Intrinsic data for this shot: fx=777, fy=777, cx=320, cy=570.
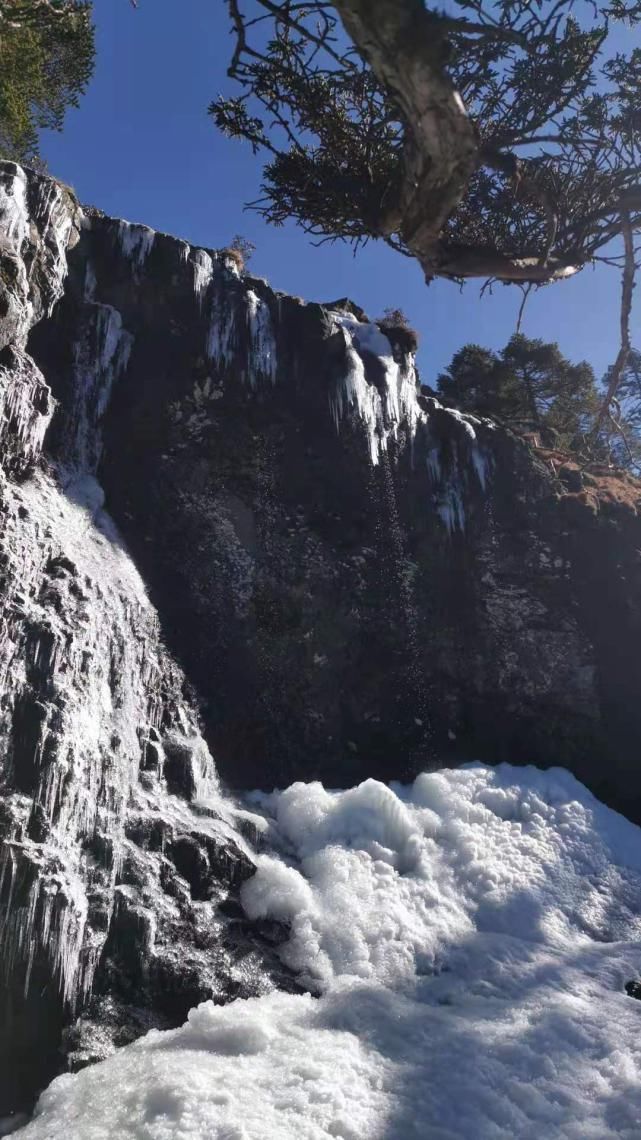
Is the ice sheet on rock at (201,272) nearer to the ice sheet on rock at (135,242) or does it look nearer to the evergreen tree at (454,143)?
the ice sheet on rock at (135,242)

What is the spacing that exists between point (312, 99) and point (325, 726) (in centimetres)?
963

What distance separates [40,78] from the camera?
14.7 meters

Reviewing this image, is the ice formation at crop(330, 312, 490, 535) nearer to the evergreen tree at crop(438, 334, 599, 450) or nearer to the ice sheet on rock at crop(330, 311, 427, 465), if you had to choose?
the ice sheet on rock at crop(330, 311, 427, 465)

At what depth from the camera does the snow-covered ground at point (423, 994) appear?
5.90m

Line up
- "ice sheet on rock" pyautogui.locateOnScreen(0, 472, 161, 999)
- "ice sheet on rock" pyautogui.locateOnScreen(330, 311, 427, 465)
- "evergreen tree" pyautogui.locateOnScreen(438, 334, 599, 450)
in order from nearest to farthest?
1. "ice sheet on rock" pyautogui.locateOnScreen(0, 472, 161, 999)
2. "ice sheet on rock" pyautogui.locateOnScreen(330, 311, 427, 465)
3. "evergreen tree" pyautogui.locateOnScreen(438, 334, 599, 450)

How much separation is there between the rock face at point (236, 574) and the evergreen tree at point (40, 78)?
301 cm

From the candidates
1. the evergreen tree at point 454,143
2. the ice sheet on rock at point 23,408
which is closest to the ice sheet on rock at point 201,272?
the ice sheet on rock at point 23,408

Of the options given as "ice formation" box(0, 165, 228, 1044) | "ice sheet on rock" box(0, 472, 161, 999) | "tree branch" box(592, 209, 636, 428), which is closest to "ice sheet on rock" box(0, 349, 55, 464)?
"ice formation" box(0, 165, 228, 1044)

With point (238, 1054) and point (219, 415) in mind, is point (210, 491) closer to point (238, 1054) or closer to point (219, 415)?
point (219, 415)

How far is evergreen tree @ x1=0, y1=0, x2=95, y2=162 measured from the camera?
43.2 ft

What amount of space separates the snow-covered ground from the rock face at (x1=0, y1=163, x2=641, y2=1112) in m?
0.76

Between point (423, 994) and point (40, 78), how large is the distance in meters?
16.5

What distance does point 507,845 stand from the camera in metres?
11.3

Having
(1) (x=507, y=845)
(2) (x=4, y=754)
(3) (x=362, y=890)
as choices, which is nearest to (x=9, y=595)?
(2) (x=4, y=754)
